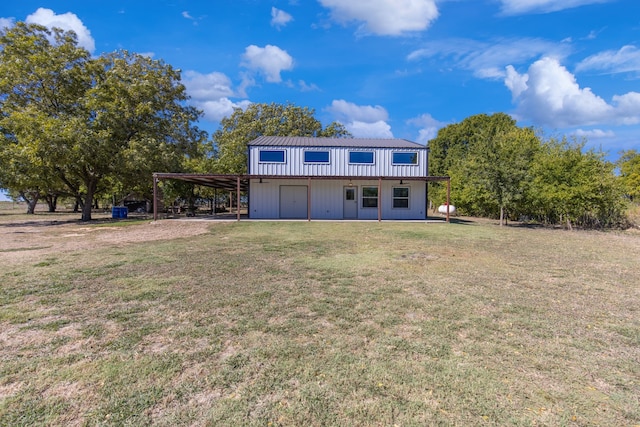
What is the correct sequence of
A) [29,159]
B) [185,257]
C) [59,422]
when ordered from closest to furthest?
[59,422], [185,257], [29,159]

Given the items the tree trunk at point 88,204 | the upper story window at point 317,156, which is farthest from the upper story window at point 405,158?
the tree trunk at point 88,204

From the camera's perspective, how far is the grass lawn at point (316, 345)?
229 centimetres

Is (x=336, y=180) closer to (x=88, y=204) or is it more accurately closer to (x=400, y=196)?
(x=400, y=196)

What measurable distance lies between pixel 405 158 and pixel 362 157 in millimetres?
2471

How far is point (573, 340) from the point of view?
338 centimetres

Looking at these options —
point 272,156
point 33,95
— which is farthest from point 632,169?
point 33,95

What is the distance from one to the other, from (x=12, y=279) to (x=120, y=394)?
15.2 ft

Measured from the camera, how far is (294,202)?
1983 centimetres

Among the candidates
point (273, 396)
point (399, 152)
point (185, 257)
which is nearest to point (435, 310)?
point (273, 396)

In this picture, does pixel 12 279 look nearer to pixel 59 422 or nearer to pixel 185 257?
pixel 185 257

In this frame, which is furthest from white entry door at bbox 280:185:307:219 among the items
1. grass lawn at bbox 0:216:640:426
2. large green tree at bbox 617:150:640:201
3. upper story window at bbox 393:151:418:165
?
large green tree at bbox 617:150:640:201

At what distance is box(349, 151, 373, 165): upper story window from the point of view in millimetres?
18953

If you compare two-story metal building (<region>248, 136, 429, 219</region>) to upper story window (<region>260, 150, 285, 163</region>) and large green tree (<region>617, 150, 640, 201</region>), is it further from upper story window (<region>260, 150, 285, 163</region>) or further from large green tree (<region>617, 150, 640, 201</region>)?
large green tree (<region>617, 150, 640, 201</region>)

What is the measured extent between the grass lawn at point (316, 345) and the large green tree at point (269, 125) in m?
26.0
